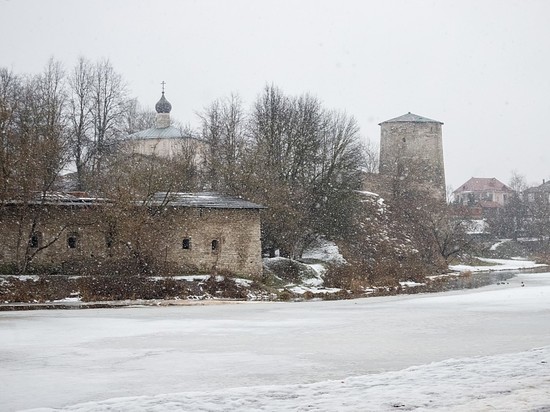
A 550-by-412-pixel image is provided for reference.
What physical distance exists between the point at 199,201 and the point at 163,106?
26.8 metres

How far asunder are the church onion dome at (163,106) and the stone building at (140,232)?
26060 millimetres

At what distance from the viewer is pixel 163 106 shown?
54.9 metres

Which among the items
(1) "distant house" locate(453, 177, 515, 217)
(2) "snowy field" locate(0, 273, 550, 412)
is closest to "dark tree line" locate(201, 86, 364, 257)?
(2) "snowy field" locate(0, 273, 550, 412)

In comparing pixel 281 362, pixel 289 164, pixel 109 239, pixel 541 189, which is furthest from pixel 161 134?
pixel 541 189

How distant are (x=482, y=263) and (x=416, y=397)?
139 feet

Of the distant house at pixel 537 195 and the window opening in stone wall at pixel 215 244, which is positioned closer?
the window opening in stone wall at pixel 215 244

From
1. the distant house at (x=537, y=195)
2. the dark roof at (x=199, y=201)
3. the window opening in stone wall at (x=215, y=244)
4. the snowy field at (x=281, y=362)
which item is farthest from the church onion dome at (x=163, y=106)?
the snowy field at (x=281, y=362)

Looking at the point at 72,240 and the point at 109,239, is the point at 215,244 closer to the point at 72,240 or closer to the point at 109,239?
the point at 109,239

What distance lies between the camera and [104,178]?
104 feet

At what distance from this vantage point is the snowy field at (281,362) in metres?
6.91

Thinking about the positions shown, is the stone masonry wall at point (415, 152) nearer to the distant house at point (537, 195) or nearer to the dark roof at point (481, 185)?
the distant house at point (537, 195)

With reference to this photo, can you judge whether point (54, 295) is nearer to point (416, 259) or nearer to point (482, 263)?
point (416, 259)

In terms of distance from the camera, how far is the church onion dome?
5491 cm

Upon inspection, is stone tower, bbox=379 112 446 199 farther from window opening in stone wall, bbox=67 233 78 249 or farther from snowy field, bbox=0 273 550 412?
snowy field, bbox=0 273 550 412
